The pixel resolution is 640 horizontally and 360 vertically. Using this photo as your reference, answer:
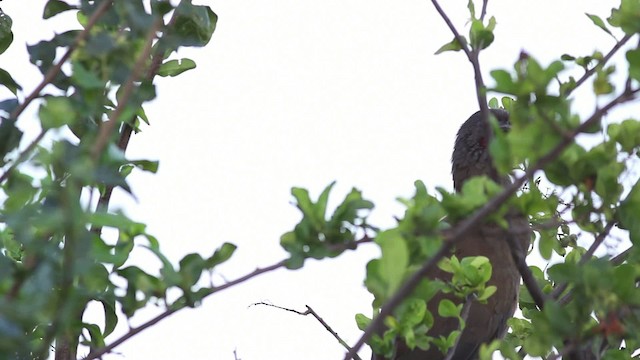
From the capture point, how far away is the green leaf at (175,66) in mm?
2348

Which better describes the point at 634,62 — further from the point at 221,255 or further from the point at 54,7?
the point at 54,7

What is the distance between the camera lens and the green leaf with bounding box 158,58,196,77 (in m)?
2.35

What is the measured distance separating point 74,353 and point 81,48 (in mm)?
963

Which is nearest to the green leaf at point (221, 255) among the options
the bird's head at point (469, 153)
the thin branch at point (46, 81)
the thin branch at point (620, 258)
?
the thin branch at point (46, 81)

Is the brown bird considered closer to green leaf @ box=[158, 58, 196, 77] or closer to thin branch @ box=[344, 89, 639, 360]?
green leaf @ box=[158, 58, 196, 77]

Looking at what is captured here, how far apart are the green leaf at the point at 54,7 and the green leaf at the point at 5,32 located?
315mm

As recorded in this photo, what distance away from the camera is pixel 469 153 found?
514 centimetres

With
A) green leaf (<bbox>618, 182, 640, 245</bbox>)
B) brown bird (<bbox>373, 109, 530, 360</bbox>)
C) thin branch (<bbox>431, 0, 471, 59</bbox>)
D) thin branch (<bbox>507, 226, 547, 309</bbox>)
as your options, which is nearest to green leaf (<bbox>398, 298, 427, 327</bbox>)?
thin branch (<bbox>507, 226, 547, 309</bbox>)

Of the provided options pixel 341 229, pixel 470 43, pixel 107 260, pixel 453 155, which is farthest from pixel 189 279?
pixel 453 155

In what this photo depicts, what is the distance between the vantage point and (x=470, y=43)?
2223mm

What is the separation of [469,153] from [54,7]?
3.58 metres

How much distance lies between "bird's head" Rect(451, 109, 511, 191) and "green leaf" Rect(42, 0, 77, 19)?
3.35 metres

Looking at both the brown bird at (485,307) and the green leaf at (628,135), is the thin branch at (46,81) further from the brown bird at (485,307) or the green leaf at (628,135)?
the brown bird at (485,307)

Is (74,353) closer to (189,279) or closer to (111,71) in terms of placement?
(189,279)
